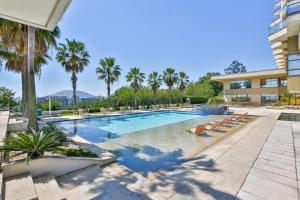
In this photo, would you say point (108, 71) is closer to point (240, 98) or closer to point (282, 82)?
point (240, 98)

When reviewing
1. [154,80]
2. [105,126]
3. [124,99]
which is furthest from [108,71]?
[105,126]

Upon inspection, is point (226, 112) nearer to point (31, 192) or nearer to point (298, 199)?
point (298, 199)

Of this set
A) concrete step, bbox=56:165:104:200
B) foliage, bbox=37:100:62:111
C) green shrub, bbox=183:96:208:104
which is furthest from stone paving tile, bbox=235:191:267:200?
green shrub, bbox=183:96:208:104

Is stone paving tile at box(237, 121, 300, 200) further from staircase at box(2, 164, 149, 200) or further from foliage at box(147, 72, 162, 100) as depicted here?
foliage at box(147, 72, 162, 100)

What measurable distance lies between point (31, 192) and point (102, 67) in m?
22.7

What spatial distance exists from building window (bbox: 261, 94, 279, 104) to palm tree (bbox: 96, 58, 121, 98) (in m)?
26.1

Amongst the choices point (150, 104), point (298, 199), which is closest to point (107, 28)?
point (150, 104)

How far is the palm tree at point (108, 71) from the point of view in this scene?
24.5 metres

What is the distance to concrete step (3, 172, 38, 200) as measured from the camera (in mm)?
3047

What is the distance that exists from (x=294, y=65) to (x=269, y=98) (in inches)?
579

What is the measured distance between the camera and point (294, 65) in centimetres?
1831

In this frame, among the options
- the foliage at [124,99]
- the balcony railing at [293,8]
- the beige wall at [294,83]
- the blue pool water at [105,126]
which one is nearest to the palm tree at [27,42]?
the blue pool water at [105,126]

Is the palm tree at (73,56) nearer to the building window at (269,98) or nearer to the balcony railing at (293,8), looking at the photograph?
the balcony railing at (293,8)

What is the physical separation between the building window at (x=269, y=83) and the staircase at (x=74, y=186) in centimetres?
3404
